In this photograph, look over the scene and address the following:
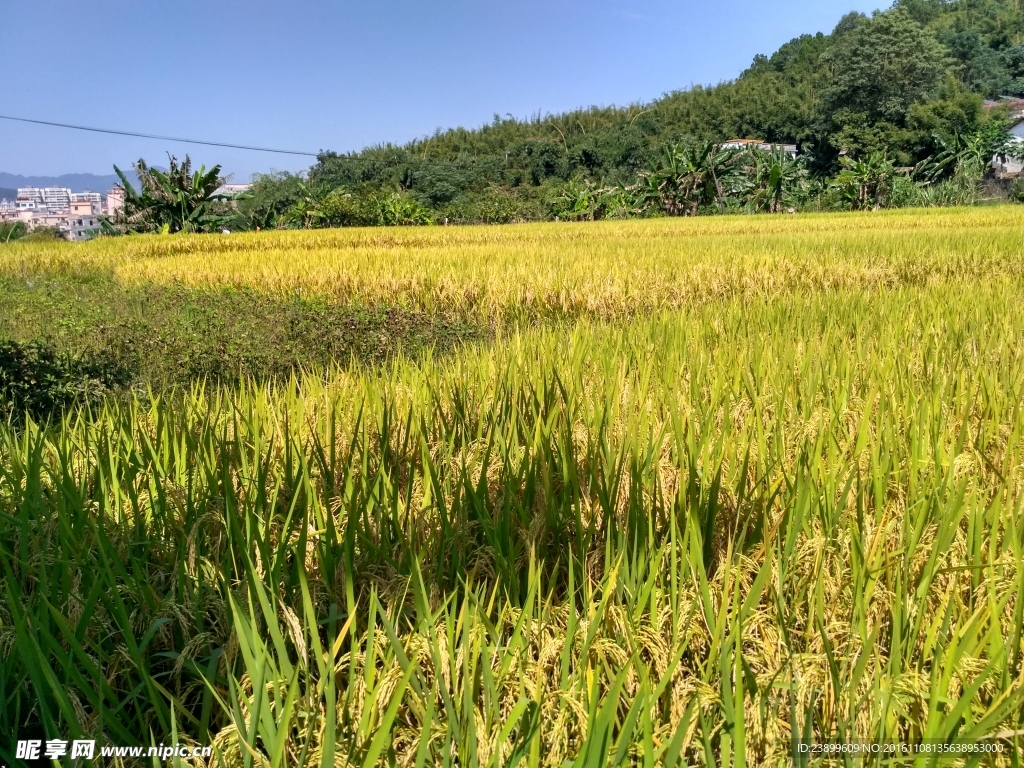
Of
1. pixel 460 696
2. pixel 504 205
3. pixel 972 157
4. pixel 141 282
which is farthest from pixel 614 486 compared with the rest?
pixel 972 157

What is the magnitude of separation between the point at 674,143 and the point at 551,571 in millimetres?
32443

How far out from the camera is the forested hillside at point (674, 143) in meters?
23.6

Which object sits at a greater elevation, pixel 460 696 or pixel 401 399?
pixel 401 399

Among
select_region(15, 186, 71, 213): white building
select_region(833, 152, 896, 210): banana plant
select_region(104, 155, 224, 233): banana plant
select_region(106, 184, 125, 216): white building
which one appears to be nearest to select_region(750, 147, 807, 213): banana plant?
select_region(833, 152, 896, 210): banana plant

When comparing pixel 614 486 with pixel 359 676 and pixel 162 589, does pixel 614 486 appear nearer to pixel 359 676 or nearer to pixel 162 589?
pixel 359 676

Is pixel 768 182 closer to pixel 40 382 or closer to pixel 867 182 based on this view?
pixel 867 182

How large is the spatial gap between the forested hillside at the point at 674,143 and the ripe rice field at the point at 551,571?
20796 mm

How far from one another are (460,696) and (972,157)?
92.1 ft

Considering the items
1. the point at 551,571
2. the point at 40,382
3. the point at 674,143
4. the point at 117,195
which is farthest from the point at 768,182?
the point at 117,195

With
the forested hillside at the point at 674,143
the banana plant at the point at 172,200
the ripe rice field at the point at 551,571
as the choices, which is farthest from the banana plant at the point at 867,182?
the ripe rice field at the point at 551,571

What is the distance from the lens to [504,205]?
2523 cm

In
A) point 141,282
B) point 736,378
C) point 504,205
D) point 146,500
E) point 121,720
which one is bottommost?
point 121,720

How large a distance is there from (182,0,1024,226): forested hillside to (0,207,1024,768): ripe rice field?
68.2 ft

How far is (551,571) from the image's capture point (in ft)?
4.04
